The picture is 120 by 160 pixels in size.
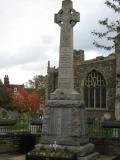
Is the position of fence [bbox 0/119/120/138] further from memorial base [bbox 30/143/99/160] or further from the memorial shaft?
the memorial shaft

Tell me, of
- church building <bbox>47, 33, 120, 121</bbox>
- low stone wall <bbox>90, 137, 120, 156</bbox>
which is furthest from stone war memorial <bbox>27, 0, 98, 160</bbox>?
church building <bbox>47, 33, 120, 121</bbox>

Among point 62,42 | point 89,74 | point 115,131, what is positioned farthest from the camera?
point 89,74

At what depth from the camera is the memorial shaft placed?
55.4 feet

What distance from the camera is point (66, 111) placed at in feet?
54.4

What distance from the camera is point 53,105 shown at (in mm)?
16828

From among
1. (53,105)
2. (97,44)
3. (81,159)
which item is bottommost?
(81,159)

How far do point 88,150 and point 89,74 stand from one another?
2510 centimetres

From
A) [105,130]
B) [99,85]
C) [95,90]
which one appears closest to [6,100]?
[95,90]

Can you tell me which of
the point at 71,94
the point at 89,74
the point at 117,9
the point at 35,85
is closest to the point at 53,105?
the point at 71,94

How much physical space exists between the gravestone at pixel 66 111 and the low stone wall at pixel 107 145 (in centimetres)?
213

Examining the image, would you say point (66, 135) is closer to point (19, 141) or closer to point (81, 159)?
point (81, 159)

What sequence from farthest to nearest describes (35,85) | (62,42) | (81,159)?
(35,85) < (62,42) < (81,159)

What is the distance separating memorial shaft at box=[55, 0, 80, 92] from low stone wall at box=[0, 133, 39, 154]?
4680 mm

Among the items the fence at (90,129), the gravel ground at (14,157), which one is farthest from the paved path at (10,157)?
the fence at (90,129)
